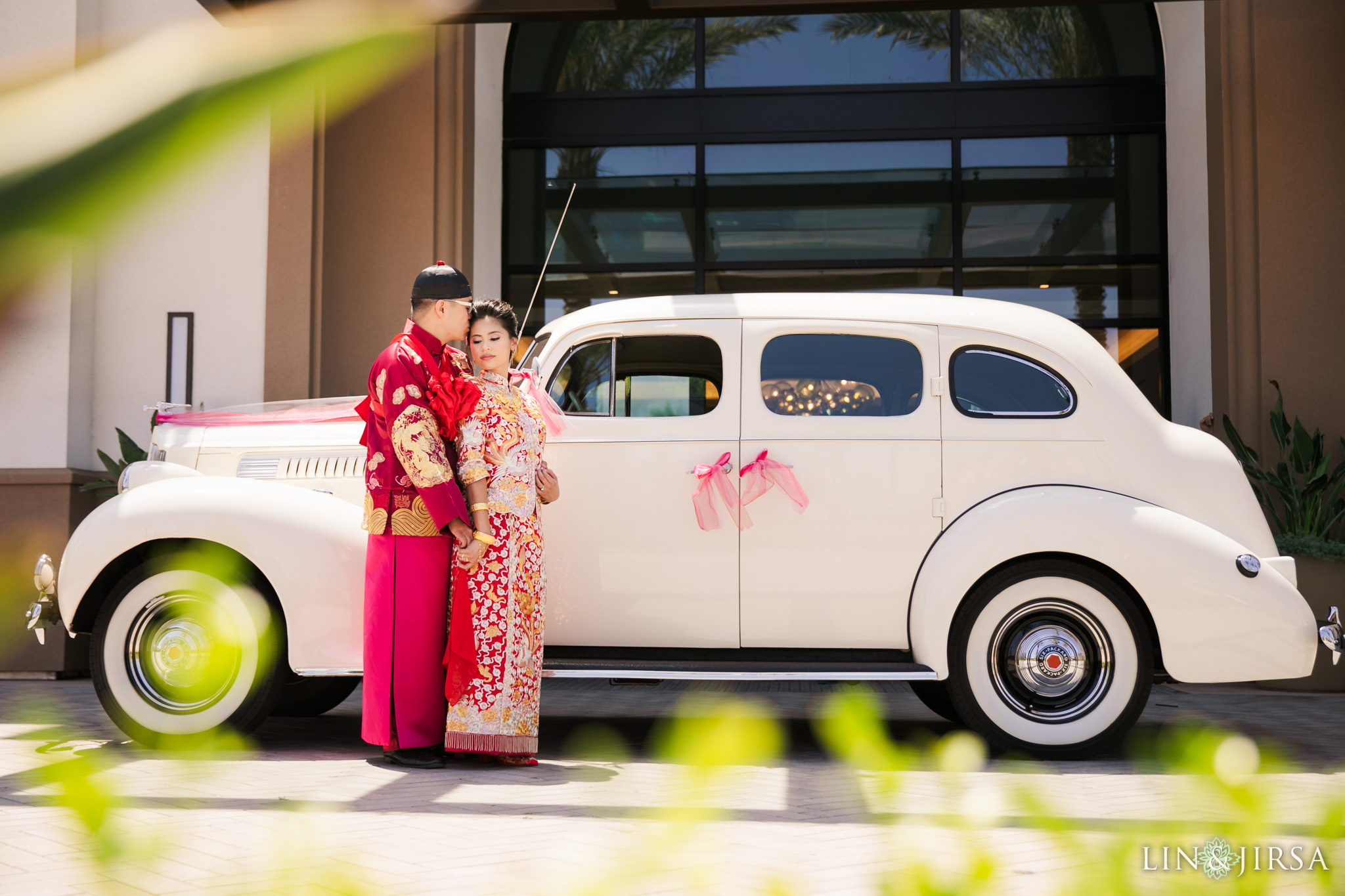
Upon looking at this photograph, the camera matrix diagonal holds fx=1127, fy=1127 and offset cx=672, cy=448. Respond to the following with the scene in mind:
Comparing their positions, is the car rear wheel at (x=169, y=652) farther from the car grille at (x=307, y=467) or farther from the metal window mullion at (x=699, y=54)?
the metal window mullion at (x=699, y=54)

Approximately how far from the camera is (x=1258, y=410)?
7707 mm

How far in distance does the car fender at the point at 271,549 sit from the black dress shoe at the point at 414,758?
1.49 ft

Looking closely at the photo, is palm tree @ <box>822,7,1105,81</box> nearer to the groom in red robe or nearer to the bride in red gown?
the bride in red gown

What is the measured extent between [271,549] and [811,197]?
19.9 feet

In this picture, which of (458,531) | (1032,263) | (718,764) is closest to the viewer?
(718,764)

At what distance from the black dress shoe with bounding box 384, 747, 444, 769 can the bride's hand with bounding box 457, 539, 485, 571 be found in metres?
0.78

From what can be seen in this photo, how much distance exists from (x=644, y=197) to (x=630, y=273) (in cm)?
66

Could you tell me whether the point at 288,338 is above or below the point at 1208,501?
above

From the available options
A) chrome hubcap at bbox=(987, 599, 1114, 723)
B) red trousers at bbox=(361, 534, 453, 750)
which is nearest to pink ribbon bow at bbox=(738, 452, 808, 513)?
chrome hubcap at bbox=(987, 599, 1114, 723)

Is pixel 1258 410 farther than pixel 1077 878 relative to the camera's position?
Yes

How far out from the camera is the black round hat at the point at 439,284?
462 cm

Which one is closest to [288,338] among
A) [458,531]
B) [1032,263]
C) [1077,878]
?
[458,531]

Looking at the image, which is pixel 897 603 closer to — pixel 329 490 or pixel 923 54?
pixel 329 490

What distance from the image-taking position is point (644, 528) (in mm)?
4867
